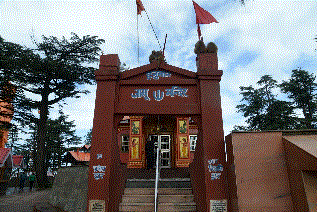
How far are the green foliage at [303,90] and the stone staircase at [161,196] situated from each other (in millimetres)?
19387

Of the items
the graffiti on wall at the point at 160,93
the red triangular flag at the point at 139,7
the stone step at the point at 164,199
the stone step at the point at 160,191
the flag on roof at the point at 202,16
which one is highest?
the red triangular flag at the point at 139,7

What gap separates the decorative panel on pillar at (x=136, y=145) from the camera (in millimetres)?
12776

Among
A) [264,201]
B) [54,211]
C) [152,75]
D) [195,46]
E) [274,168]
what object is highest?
[195,46]

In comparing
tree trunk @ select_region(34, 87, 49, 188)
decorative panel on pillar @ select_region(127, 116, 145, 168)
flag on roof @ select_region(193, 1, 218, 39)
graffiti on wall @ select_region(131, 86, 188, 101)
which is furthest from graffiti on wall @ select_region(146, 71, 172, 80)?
tree trunk @ select_region(34, 87, 49, 188)

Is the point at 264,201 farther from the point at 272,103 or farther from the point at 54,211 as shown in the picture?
the point at 272,103

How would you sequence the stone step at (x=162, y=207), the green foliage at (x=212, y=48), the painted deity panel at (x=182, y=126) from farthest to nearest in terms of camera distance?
the painted deity panel at (x=182, y=126)
the green foliage at (x=212, y=48)
the stone step at (x=162, y=207)

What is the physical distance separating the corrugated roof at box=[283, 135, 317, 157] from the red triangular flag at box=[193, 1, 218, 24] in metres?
4.75

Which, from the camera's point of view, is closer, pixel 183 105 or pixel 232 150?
pixel 232 150

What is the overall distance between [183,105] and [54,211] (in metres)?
4.97

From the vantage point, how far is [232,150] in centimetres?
534

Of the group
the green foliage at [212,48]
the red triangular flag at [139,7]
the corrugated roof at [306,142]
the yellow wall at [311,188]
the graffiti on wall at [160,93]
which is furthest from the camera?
the red triangular flag at [139,7]

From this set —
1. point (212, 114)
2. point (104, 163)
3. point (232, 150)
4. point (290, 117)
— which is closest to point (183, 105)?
point (212, 114)

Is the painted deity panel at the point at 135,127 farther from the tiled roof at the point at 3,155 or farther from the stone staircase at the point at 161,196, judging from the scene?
the tiled roof at the point at 3,155

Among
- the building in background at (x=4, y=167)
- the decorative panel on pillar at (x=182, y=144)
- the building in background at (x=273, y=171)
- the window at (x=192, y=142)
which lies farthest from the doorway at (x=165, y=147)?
the building in background at (x=4, y=167)
